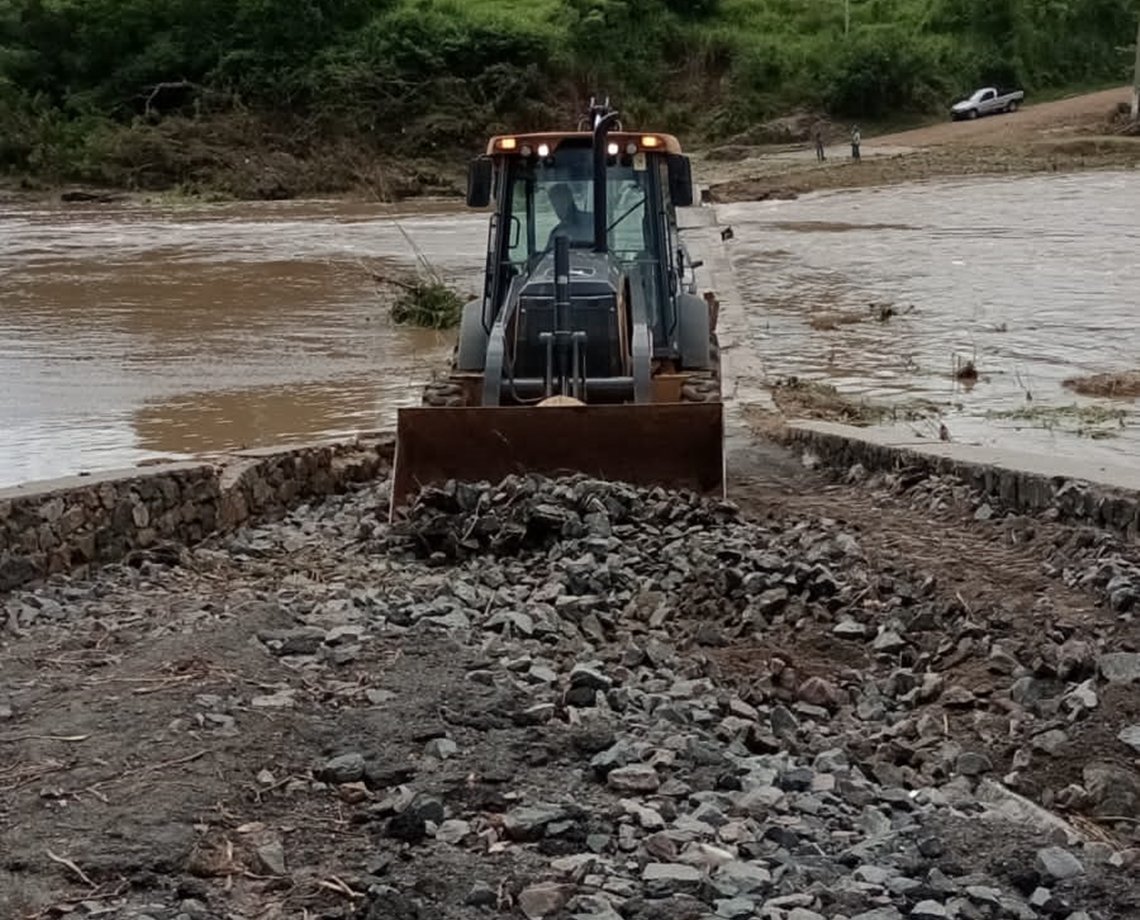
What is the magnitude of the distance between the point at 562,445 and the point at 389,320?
35.7 feet

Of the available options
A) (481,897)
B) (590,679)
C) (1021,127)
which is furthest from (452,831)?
(1021,127)

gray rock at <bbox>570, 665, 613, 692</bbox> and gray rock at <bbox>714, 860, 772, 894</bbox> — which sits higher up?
gray rock at <bbox>570, 665, 613, 692</bbox>

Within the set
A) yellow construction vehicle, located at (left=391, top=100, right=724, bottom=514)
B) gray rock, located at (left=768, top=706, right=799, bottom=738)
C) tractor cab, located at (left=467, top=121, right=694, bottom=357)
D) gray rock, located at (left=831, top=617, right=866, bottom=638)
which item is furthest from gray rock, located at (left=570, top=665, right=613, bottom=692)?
tractor cab, located at (left=467, top=121, right=694, bottom=357)

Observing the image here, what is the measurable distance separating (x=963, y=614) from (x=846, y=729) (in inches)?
45.7

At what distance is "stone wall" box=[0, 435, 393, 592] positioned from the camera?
7.72 meters

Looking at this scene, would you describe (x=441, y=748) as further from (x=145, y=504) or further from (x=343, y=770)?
(x=145, y=504)

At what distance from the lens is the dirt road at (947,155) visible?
38.7 m

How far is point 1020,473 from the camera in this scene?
8.05m

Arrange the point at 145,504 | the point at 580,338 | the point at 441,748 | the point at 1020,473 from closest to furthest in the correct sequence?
the point at 441,748, the point at 1020,473, the point at 145,504, the point at 580,338

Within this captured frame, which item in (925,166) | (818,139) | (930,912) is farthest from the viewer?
(818,139)

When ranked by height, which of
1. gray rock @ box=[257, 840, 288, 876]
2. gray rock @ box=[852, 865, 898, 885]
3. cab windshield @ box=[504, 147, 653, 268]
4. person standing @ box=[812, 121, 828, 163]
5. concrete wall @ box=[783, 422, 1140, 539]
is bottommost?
gray rock @ box=[852, 865, 898, 885]

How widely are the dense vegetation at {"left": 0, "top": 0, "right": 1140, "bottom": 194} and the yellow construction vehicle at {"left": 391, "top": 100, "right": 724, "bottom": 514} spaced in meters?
32.9

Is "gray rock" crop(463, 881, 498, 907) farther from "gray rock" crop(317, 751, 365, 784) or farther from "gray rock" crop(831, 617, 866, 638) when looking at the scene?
"gray rock" crop(831, 617, 866, 638)

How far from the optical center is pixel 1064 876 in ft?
13.2
